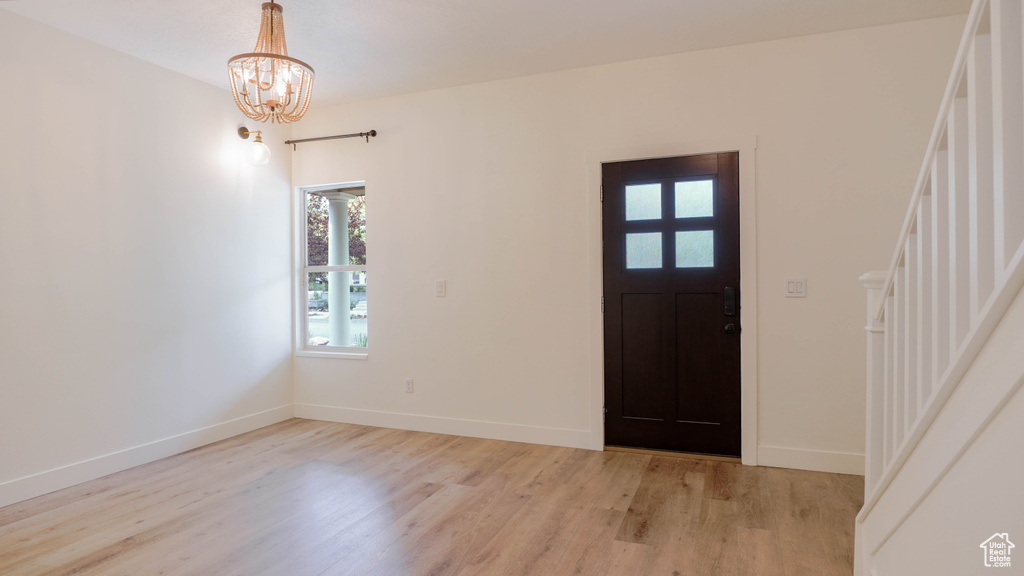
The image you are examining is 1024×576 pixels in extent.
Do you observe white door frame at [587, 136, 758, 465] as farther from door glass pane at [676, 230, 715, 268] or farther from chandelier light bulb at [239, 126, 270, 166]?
chandelier light bulb at [239, 126, 270, 166]

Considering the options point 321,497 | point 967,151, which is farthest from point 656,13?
point 321,497

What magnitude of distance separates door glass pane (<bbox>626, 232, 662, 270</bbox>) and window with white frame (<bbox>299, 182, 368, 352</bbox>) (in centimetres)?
222

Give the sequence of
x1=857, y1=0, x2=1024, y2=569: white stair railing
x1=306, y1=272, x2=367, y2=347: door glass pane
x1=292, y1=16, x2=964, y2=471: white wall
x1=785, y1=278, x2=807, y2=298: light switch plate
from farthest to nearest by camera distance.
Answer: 1. x1=306, y1=272, x2=367, y2=347: door glass pane
2. x1=785, y1=278, x2=807, y2=298: light switch plate
3. x1=292, y1=16, x2=964, y2=471: white wall
4. x1=857, y1=0, x2=1024, y2=569: white stair railing

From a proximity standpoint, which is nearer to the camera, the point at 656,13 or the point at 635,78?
the point at 656,13

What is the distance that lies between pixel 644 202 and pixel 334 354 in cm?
280

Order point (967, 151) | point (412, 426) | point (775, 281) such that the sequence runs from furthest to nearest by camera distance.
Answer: point (412, 426) < point (775, 281) < point (967, 151)

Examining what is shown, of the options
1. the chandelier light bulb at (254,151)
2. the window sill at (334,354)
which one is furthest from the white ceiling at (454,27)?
the window sill at (334,354)

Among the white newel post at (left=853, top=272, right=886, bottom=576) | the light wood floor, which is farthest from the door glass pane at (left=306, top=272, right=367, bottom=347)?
the white newel post at (left=853, top=272, right=886, bottom=576)

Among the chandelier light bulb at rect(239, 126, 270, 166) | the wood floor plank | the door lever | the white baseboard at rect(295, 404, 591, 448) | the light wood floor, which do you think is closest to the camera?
the light wood floor

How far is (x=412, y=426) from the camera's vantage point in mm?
4410

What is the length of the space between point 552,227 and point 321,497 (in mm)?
2227

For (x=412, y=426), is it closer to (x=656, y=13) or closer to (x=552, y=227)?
(x=552, y=227)

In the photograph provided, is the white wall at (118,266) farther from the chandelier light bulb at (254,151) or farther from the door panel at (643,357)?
the door panel at (643,357)

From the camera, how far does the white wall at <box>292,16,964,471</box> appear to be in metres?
3.29
